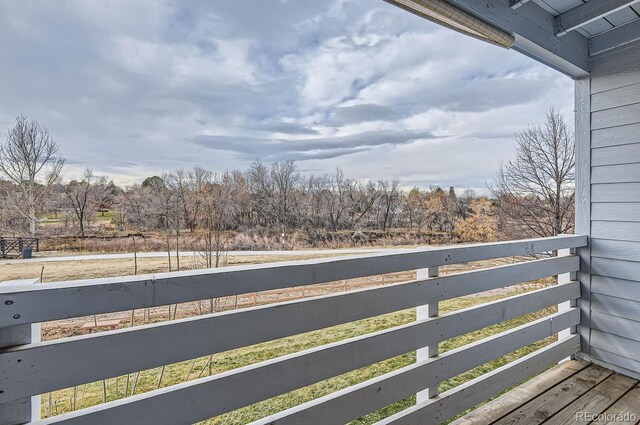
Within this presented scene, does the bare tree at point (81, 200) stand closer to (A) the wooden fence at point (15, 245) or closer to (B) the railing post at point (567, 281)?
(A) the wooden fence at point (15, 245)

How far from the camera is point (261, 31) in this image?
106 inches

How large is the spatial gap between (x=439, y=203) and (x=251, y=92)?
2461mm

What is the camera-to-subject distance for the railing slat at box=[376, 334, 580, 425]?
3.75 feet

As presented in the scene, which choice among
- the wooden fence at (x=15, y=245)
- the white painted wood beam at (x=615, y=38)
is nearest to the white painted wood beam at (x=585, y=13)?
the white painted wood beam at (x=615, y=38)

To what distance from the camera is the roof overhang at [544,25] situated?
4.06 feet

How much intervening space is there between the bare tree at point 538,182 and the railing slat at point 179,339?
5444 millimetres

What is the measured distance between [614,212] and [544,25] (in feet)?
3.36

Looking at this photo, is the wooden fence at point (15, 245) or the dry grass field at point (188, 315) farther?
the wooden fence at point (15, 245)

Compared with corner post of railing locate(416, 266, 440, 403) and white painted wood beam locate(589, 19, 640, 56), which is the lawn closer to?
corner post of railing locate(416, 266, 440, 403)

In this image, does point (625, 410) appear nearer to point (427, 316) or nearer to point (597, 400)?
point (597, 400)

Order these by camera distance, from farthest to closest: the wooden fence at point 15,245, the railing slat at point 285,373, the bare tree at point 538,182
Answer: the bare tree at point 538,182 < the wooden fence at point 15,245 < the railing slat at point 285,373

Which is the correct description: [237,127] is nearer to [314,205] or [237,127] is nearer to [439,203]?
[314,205]

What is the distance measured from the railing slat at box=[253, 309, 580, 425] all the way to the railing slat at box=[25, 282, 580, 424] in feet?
0.24

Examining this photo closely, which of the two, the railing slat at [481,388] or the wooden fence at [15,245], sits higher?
the wooden fence at [15,245]
